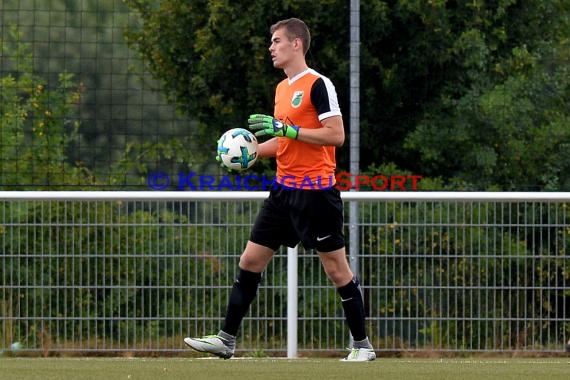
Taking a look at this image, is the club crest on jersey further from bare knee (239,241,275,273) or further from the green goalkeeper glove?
bare knee (239,241,275,273)

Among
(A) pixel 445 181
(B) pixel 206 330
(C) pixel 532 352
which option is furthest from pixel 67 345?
(A) pixel 445 181

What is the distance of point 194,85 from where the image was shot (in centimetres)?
1480

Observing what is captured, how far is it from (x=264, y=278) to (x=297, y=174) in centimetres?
282

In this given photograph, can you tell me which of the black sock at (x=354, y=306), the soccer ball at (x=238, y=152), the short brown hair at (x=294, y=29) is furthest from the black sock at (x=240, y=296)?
the short brown hair at (x=294, y=29)

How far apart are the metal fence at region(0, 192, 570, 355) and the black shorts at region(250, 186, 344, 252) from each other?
2433 mm

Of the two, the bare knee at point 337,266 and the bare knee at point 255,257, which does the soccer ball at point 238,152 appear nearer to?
the bare knee at point 255,257

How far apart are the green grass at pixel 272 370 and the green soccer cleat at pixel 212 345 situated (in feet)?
0.34

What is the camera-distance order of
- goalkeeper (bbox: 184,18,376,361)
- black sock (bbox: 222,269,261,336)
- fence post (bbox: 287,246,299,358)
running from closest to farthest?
goalkeeper (bbox: 184,18,376,361)
black sock (bbox: 222,269,261,336)
fence post (bbox: 287,246,299,358)

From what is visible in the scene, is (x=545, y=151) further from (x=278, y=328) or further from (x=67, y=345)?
(x=67, y=345)

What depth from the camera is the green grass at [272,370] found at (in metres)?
8.18

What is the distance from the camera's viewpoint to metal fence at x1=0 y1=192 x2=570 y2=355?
11.1m

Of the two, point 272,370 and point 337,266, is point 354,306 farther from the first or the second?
point 272,370

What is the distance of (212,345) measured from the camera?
28.7 feet

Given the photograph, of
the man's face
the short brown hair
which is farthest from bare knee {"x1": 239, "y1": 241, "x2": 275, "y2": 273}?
the short brown hair
